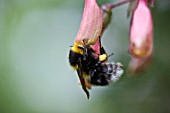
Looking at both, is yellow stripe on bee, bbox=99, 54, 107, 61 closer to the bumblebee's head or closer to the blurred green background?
the bumblebee's head

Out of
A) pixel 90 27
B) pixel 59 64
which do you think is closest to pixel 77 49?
pixel 90 27

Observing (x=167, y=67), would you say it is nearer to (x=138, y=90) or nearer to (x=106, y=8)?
(x=138, y=90)

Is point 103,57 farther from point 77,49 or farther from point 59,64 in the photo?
point 59,64

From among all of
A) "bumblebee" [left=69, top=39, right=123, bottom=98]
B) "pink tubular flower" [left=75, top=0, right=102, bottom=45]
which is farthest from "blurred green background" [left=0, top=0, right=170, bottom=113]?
"pink tubular flower" [left=75, top=0, right=102, bottom=45]

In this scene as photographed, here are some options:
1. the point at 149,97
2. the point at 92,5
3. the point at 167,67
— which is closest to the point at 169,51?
the point at 167,67

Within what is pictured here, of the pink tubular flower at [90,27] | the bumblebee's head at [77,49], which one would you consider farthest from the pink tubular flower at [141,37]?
the bumblebee's head at [77,49]

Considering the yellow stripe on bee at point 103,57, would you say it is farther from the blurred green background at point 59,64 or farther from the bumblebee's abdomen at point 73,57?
the blurred green background at point 59,64
